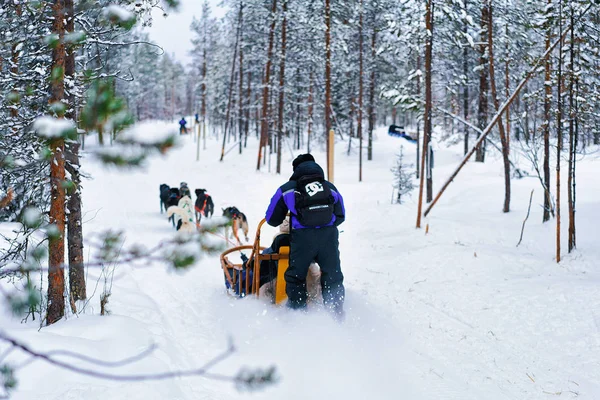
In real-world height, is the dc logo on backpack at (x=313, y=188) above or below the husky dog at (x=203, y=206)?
above

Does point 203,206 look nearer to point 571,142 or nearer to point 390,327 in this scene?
point 390,327

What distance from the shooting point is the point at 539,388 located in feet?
13.2

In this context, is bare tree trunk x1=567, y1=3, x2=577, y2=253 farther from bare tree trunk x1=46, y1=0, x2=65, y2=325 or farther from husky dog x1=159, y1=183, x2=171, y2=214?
husky dog x1=159, y1=183, x2=171, y2=214

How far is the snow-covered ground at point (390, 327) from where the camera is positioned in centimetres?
365

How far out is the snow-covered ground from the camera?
3654 millimetres

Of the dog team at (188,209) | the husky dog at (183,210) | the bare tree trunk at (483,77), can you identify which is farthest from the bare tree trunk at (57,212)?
the bare tree trunk at (483,77)

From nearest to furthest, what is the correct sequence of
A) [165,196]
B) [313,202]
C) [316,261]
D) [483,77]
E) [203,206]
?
[313,202]
[316,261]
[203,206]
[165,196]
[483,77]

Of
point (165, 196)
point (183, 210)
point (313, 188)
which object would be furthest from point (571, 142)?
point (165, 196)

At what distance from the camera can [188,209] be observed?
10.8m

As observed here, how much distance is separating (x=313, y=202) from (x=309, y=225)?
261mm

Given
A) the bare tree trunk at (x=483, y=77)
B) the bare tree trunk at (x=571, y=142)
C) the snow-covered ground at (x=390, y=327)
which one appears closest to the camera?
the snow-covered ground at (x=390, y=327)

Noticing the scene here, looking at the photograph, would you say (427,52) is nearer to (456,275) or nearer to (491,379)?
(456,275)

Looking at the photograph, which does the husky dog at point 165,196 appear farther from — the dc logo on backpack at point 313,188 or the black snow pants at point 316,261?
the dc logo on backpack at point 313,188

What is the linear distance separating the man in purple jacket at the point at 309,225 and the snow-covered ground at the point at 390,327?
298mm
